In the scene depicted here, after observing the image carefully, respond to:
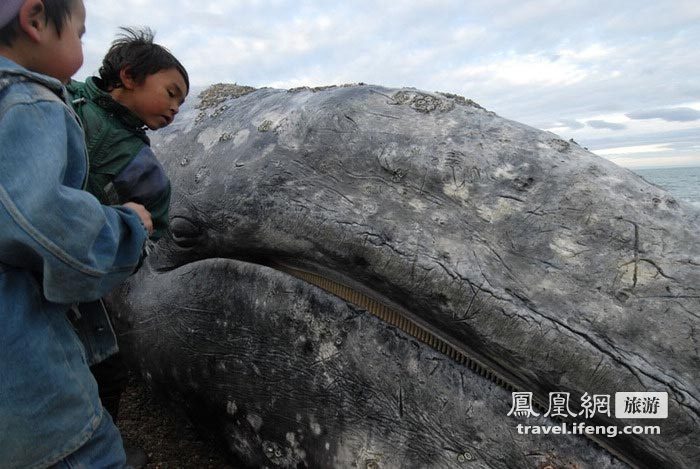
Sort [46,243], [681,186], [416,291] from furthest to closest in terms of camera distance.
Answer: [681,186] → [416,291] → [46,243]

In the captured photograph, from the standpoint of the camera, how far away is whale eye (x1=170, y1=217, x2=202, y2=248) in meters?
3.39

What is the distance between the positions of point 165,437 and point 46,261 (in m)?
2.56

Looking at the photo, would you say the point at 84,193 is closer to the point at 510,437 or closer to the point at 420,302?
the point at 420,302

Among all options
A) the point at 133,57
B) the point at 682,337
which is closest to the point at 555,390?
the point at 682,337

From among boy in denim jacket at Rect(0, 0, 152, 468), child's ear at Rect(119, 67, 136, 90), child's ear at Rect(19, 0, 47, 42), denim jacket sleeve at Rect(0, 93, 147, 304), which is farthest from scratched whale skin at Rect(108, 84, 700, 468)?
child's ear at Rect(19, 0, 47, 42)

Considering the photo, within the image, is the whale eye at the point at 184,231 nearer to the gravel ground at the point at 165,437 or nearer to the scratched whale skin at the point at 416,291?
the scratched whale skin at the point at 416,291

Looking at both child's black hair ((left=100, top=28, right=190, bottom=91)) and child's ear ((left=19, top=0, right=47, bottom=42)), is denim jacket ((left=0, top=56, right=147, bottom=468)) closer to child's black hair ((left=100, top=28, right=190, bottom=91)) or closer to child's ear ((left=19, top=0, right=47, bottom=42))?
child's ear ((left=19, top=0, right=47, bottom=42))

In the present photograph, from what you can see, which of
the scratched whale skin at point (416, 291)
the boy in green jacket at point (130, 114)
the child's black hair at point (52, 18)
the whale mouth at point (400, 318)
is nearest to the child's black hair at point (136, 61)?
the boy in green jacket at point (130, 114)

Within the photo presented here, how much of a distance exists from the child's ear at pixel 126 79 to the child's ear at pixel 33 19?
0.97 m

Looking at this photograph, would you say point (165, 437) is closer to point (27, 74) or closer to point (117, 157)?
point (117, 157)

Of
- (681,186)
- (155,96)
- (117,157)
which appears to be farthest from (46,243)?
(681,186)

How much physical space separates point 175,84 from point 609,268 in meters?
2.30

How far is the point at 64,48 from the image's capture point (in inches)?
77.3

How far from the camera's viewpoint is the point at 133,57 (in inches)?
112
